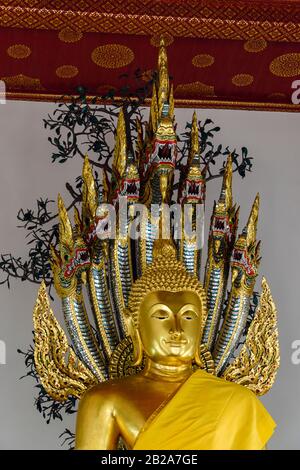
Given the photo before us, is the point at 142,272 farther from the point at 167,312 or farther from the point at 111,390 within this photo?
the point at 111,390

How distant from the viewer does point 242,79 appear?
410cm

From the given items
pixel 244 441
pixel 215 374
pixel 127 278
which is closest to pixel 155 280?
pixel 127 278

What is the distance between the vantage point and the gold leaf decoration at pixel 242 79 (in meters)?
4.07

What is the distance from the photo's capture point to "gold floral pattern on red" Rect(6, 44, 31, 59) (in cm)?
384

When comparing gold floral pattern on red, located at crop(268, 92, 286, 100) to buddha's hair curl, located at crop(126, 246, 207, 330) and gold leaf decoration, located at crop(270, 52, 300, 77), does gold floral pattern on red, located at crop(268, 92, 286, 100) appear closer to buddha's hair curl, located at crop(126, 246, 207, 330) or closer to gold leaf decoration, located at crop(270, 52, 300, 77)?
gold leaf decoration, located at crop(270, 52, 300, 77)

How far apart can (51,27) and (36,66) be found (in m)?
0.31

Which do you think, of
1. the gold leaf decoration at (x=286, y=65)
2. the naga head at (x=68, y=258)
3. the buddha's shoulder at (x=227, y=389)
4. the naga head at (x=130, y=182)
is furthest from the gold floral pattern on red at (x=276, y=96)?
the buddha's shoulder at (x=227, y=389)

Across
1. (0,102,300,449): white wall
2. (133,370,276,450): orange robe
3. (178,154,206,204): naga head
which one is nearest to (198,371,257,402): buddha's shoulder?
(133,370,276,450): orange robe

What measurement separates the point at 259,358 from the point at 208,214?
845 mm

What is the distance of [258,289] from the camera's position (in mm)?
3957

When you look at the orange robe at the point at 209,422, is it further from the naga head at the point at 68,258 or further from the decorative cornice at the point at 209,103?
the decorative cornice at the point at 209,103

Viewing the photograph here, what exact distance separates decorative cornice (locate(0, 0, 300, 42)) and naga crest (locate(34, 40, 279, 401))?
0.38m

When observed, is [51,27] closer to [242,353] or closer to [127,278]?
[127,278]

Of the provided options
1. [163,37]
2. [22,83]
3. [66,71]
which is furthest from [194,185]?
[22,83]
